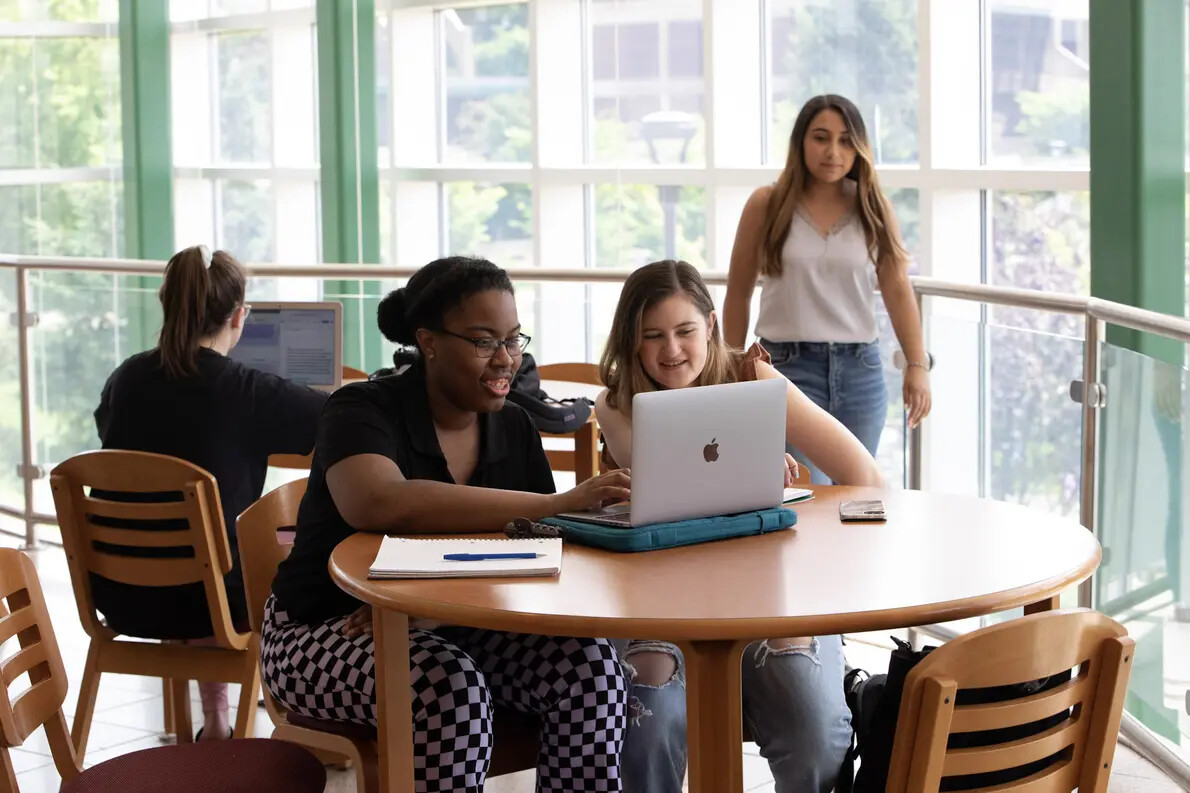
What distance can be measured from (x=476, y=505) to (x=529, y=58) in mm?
5532

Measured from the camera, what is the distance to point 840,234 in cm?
420

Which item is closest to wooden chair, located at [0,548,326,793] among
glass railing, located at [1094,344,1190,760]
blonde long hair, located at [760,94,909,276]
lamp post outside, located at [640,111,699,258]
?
glass railing, located at [1094,344,1190,760]

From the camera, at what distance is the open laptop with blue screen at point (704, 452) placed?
225 centimetres

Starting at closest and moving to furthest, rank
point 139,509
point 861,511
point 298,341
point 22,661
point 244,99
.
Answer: point 22,661
point 861,511
point 139,509
point 298,341
point 244,99

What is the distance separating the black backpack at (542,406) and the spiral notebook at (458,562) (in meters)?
1.45

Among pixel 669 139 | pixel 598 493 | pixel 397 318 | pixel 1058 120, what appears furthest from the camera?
pixel 669 139

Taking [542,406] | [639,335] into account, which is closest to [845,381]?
[542,406]

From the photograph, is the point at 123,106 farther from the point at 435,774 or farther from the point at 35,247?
the point at 435,774

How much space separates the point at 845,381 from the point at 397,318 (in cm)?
176

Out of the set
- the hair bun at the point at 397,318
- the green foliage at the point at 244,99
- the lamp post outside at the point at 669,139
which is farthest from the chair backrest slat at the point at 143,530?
the green foliage at the point at 244,99

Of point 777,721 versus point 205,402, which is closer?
point 777,721

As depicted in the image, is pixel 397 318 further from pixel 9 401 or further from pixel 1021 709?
pixel 9 401

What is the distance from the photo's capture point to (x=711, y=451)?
7.62 ft

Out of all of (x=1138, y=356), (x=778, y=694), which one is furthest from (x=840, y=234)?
(x=778, y=694)
